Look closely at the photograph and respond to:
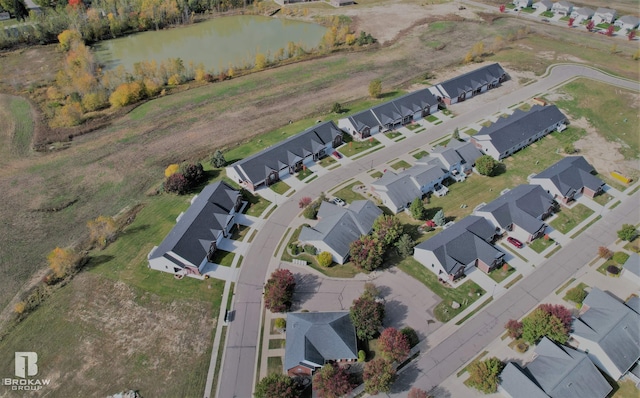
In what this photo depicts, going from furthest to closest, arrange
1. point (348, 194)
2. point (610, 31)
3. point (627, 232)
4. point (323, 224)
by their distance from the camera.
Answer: point (610, 31) → point (348, 194) → point (323, 224) → point (627, 232)

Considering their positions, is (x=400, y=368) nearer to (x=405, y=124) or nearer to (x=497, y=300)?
(x=497, y=300)

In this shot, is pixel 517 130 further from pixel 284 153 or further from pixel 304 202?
pixel 284 153

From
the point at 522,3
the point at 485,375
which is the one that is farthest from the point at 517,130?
the point at 522,3

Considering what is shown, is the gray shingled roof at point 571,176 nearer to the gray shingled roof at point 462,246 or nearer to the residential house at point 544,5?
the gray shingled roof at point 462,246

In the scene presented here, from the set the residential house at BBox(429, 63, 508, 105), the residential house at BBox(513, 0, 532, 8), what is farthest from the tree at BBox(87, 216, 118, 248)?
the residential house at BBox(513, 0, 532, 8)

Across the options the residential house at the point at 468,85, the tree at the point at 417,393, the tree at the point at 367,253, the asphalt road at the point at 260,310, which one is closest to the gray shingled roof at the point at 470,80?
the residential house at the point at 468,85

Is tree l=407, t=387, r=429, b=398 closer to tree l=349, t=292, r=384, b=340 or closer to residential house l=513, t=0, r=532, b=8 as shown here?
tree l=349, t=292, r=384, b=340
